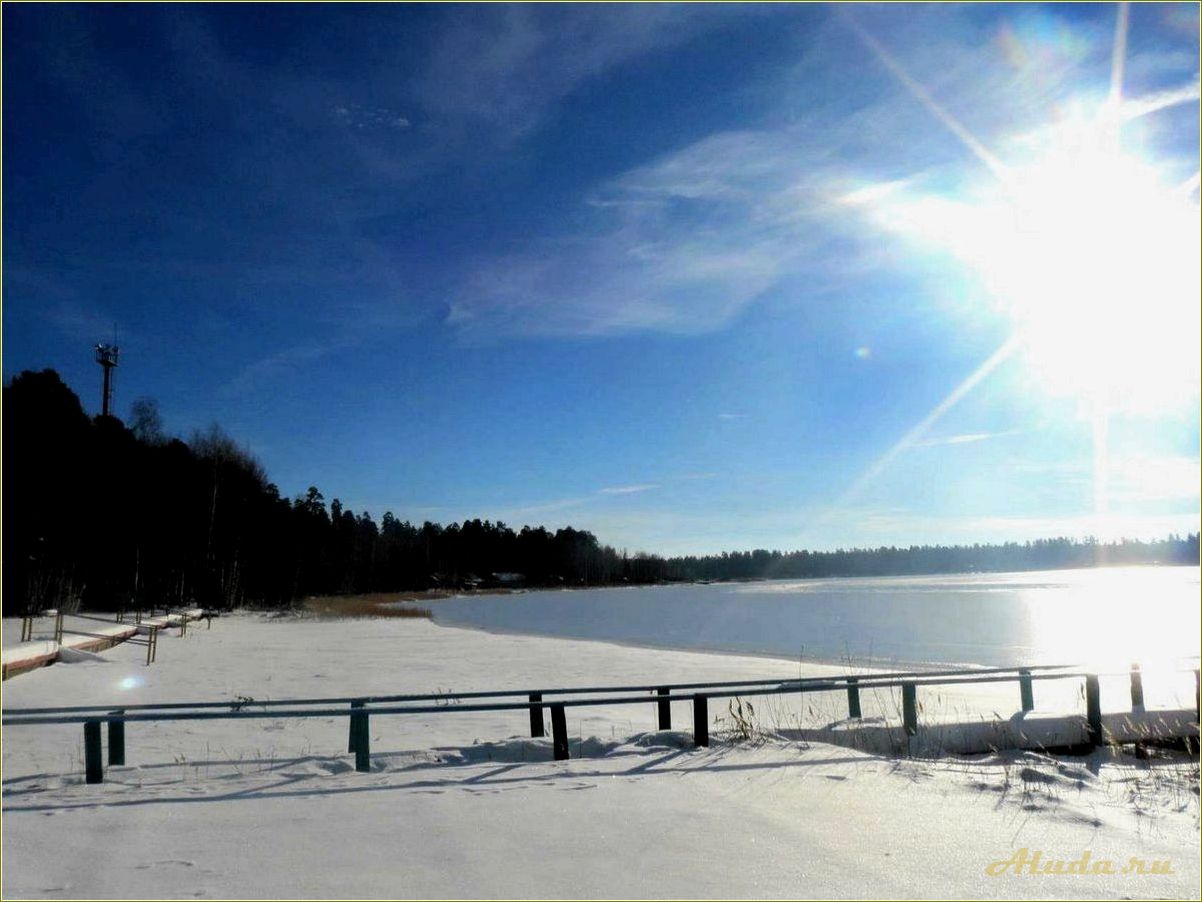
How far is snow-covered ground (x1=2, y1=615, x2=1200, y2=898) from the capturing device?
209 inches

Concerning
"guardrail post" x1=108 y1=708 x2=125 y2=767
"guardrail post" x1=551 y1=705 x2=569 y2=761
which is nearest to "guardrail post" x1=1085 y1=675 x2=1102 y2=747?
"guardrail post" x1=551 y1=705 x2=569 y2=761

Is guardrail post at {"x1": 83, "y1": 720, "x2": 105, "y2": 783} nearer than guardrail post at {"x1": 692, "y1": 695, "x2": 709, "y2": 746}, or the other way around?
guardrail post at {"x1": 83, "y1": 720, "x2": 105, "y2": 783}

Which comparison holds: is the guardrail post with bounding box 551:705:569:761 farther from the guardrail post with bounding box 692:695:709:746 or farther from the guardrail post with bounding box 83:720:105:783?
the guardrail post with bounding box 83:720:105:783

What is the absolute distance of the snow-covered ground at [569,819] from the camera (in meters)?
5.30

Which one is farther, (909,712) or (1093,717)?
(1093,717)

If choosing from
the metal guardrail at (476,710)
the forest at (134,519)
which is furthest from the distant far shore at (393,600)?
the metal guardrail at (476,710)

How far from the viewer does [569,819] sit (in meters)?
6.59

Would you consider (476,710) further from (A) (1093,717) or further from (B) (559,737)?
(A) (1093,717)

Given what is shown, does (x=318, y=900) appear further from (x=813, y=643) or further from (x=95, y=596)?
(x=95, y=596)

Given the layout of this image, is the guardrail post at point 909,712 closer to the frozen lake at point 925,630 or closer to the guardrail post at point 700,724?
the guardrail post at point 700,724

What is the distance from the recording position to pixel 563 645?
3547 cm

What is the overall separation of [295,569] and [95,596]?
95.2ft

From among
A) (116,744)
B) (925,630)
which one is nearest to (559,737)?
(116,744)

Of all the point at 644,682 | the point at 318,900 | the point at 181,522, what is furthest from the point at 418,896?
the point at 181,522
